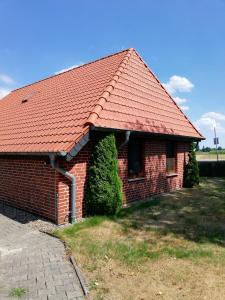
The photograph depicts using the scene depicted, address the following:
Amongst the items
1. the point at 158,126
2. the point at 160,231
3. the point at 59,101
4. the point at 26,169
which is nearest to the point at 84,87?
the point at 59,101

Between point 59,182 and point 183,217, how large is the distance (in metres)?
3.70

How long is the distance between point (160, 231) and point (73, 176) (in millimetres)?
2647

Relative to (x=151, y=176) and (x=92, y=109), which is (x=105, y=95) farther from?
(x=151, y=176)

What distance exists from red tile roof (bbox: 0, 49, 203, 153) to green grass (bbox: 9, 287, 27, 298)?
141 inches

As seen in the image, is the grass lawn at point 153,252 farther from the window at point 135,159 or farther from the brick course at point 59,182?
the window at point 135,159

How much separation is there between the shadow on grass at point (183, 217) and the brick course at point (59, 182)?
725 millimetres

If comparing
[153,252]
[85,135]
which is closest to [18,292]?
[153,252]

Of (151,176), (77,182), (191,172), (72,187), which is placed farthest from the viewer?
(191,172)

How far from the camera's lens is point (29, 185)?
9516 mm

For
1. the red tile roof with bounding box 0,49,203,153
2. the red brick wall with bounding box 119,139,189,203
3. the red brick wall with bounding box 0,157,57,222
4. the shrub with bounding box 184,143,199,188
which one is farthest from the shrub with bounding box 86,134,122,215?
the shrub with bounding box 184,143,199,188

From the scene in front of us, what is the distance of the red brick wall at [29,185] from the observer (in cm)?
862

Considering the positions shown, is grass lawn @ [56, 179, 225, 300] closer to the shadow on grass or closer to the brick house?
the shadow on grass

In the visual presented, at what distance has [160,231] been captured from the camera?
7723 mm

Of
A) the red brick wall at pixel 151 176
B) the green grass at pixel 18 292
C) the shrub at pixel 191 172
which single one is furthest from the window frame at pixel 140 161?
the green grass at pixel 18 292
